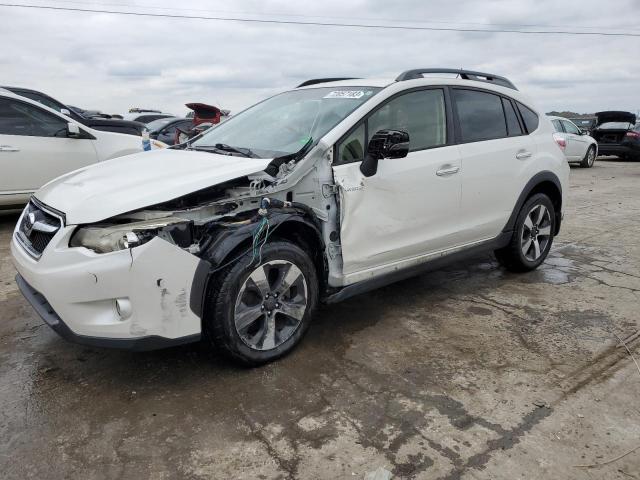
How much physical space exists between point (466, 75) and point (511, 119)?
614mm

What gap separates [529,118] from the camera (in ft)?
16.2

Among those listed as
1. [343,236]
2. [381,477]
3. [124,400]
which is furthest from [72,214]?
[381,477]

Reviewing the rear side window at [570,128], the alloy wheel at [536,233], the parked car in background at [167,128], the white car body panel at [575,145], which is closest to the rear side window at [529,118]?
the alloy wheel at [536,233]

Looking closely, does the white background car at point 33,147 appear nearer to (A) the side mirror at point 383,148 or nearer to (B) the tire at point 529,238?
(A) the side mirror at point 383,148

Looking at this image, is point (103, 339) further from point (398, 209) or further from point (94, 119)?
point (94, 119)

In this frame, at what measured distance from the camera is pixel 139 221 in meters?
2.77

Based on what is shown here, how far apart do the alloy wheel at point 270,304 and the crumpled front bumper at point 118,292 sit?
35 centimetres

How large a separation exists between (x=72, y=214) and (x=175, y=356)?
3.72 ft

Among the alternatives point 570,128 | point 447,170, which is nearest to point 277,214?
point 447,170

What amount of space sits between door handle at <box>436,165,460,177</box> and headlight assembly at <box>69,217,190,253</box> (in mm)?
2094

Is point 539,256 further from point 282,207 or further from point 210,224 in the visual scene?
point 210,224

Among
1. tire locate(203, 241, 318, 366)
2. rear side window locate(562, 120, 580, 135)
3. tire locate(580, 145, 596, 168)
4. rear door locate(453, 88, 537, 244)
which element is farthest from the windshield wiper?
tire locate(580, 145, 596, 168)

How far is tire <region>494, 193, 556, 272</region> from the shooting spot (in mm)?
4852

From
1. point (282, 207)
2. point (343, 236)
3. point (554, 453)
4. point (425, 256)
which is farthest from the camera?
point (425, 256)
